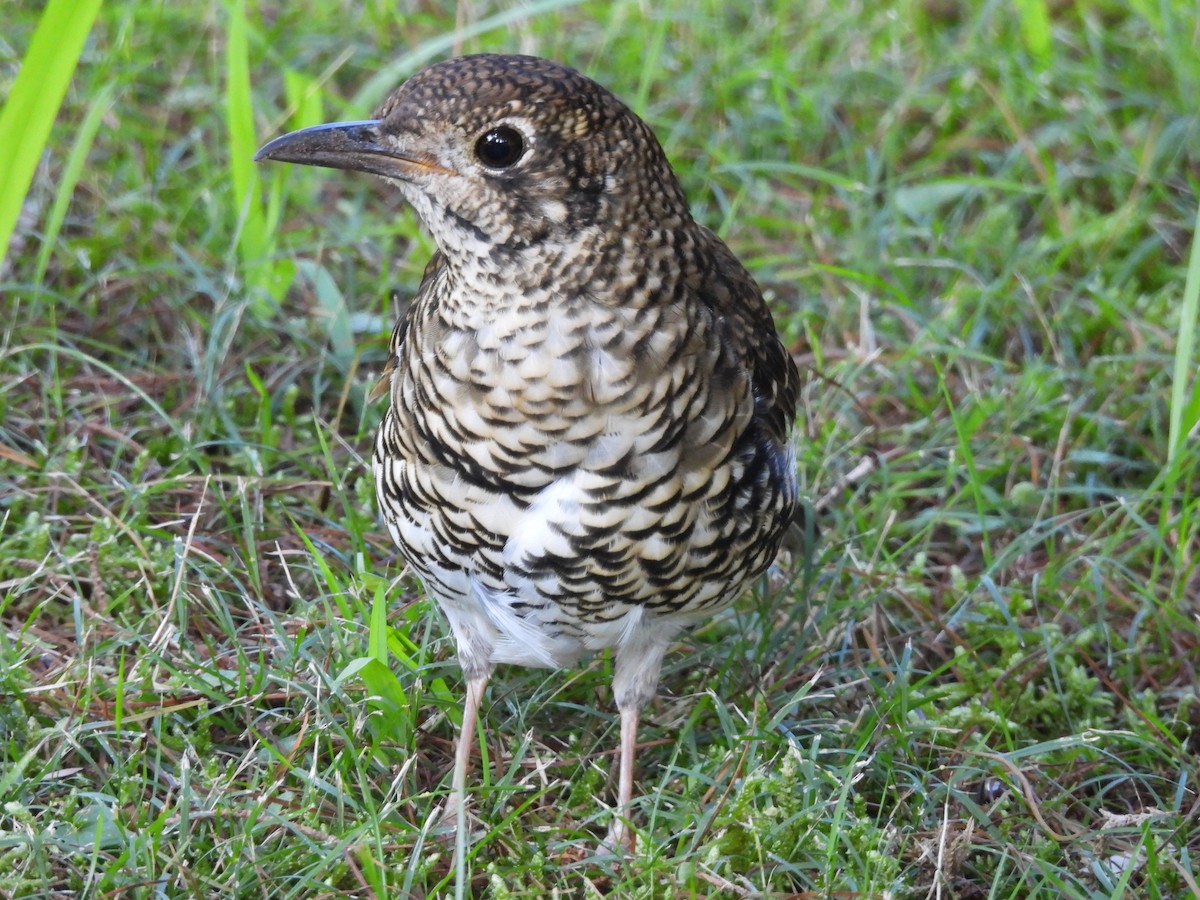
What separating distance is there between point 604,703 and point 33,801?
3.86ft

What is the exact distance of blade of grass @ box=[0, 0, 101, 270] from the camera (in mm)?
2984

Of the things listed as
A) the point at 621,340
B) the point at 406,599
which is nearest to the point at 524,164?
the point at 621,340

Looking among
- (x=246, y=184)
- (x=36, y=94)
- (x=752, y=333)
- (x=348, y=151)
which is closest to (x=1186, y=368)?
(x=752, y=333)

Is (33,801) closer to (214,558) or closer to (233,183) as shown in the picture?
(214,558)

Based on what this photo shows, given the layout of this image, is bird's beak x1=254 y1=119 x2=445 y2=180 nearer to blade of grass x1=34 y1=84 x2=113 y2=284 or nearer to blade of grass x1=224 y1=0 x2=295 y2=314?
blade of grass x1=224 y1=0 x2=295 y2=314

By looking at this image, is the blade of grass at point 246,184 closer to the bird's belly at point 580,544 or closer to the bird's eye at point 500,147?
the bird's belly at point 580,544

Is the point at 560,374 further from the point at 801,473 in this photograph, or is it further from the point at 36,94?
the point at 801,473

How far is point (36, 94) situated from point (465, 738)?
150cm

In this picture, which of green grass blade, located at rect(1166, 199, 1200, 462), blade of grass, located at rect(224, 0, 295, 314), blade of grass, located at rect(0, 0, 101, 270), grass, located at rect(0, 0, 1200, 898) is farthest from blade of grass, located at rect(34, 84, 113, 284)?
green grass blade, located at rect(1166, 199, 1200, 462)

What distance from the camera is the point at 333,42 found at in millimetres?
5297

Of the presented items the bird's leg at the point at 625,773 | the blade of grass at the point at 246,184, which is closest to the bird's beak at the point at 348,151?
the bird's leg at the point at 625,773

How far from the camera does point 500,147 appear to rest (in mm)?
2537

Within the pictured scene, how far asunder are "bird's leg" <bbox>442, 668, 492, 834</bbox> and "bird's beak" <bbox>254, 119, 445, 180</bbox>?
106 centimetres

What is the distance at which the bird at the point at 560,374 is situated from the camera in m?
2.57
